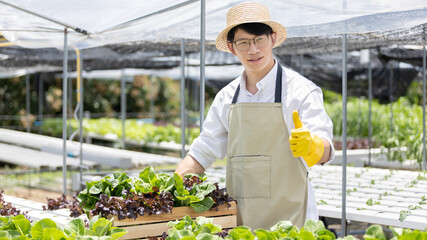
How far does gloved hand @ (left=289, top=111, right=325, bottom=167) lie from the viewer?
1.96m

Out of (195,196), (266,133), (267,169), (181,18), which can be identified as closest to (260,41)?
(266,133)

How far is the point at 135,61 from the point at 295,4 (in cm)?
640

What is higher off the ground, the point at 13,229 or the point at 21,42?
the point at 21,42

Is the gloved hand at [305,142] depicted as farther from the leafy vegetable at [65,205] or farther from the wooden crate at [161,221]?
the leafy vegetable at [65,205]

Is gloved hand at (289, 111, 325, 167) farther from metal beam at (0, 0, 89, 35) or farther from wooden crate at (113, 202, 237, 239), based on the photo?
metal beam at (0, 0, 89, 35)

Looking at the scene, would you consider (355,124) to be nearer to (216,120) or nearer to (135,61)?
(135,61)

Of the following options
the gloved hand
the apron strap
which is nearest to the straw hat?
the apron strap

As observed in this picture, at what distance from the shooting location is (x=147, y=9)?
13.7 feet

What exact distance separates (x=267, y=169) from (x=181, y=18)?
2416mm

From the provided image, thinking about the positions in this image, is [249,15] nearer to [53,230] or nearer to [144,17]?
[53,230]

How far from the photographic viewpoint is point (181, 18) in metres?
4.38

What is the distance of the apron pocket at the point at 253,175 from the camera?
2.30 metres

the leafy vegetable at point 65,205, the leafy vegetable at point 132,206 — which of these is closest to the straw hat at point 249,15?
the leafy vegetable at point 132,206

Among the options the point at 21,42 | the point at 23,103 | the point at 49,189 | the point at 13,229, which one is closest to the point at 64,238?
the point at 13,229
